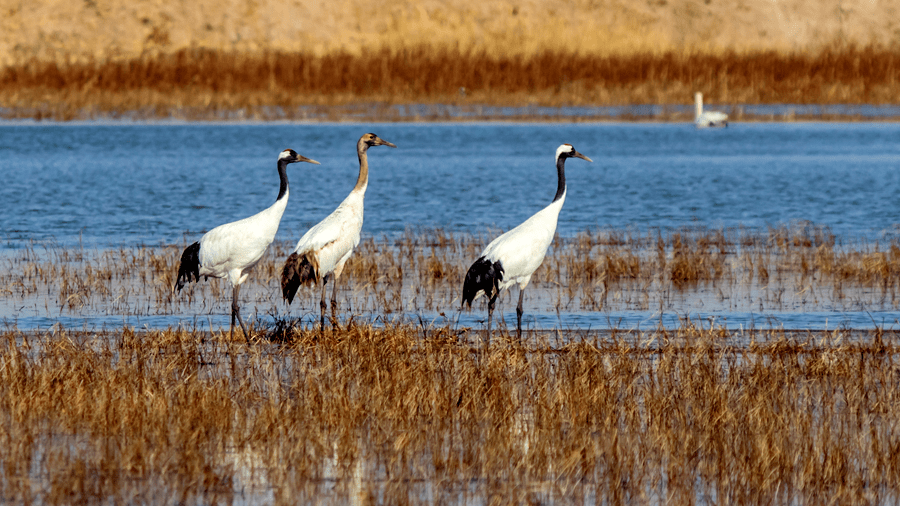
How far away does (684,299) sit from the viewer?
1215 cm

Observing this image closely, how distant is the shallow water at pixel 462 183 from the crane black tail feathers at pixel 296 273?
33.6 inches

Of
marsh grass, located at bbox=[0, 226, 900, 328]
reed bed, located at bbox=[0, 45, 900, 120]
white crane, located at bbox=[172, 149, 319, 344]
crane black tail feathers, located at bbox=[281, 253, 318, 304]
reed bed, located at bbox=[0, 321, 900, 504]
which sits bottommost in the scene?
marsh grass, located at bbox=[0, 226, 900, 328]

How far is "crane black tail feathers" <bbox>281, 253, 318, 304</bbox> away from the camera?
10477mm

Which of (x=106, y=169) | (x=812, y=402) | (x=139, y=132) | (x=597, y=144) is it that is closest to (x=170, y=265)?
(x=812, y=402)

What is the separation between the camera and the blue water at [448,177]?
20484 mm

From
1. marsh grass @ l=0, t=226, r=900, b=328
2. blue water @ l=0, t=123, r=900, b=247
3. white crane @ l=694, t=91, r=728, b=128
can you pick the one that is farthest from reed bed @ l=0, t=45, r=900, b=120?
marsh grass @ l=0, t=226, r=900, b=328

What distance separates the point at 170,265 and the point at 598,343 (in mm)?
6269

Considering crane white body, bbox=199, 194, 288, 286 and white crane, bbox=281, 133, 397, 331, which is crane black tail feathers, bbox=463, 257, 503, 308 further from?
crane white body, bbox=199, 194, 288, 286

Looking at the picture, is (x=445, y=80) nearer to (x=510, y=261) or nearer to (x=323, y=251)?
(x=323, y=251)

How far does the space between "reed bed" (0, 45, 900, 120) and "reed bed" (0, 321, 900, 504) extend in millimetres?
35357

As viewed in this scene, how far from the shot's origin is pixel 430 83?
155 ft

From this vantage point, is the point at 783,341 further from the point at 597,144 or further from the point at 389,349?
the point at 597,144

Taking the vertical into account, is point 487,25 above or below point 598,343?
above

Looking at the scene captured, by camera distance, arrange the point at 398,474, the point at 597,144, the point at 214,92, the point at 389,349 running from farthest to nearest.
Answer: the point at 214,92 < the point at 597,144 < the point at 389,349 < the point at 398,474
